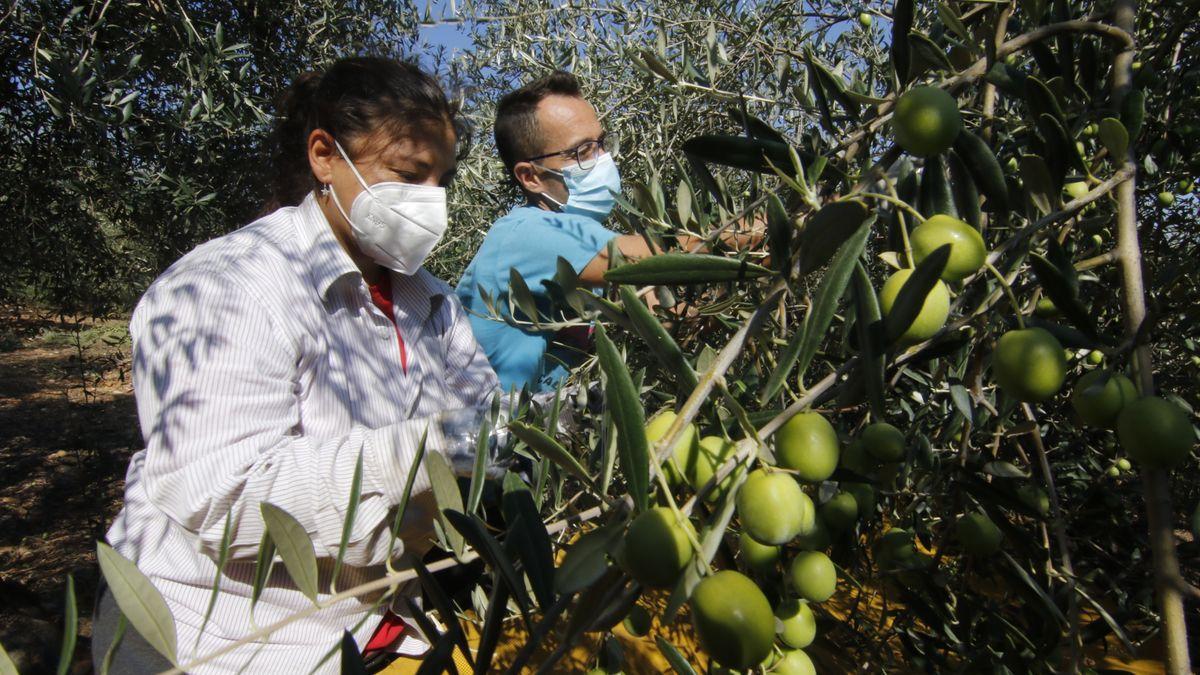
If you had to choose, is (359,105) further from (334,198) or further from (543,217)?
(543,217)

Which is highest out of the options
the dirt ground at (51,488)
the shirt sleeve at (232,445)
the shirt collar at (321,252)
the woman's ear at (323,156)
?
the woman's ear at (323,156)

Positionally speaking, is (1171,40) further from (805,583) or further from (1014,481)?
(805,583)

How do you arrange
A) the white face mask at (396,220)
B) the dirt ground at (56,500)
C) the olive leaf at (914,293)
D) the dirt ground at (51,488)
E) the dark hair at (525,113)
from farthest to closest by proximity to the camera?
1. the dirt ground at (51,488)
2. the dirt ground at (56,500)
3. the dark hair at (525,113)
4. the white face mask at (396,220)
5. the olive leaf at (914,293)

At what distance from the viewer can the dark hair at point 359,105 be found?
1.91 meters

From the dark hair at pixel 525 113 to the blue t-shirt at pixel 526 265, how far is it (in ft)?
1.65

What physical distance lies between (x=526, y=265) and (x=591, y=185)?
2.33 ft

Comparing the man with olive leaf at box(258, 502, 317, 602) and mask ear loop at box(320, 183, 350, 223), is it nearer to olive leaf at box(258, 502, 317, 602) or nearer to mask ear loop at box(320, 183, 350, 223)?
mask ear loop at box(320, 183, 350, 223)

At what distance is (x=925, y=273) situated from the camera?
54cm

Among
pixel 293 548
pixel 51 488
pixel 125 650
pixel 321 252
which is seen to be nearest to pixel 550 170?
pixel 321 252

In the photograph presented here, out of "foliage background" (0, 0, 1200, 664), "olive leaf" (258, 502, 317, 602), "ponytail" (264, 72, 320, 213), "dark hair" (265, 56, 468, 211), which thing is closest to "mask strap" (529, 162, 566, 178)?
"foliage background" (0, 0, 1200, 664)

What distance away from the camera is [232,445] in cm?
136

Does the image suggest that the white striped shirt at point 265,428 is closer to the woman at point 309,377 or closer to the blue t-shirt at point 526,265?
the woman at point 309,377

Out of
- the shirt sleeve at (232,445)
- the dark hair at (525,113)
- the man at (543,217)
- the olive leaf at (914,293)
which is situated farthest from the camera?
the dark hair at (525,113)

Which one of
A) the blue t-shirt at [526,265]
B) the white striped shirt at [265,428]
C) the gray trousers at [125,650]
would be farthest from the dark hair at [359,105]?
the gray trousers at [125,650]
